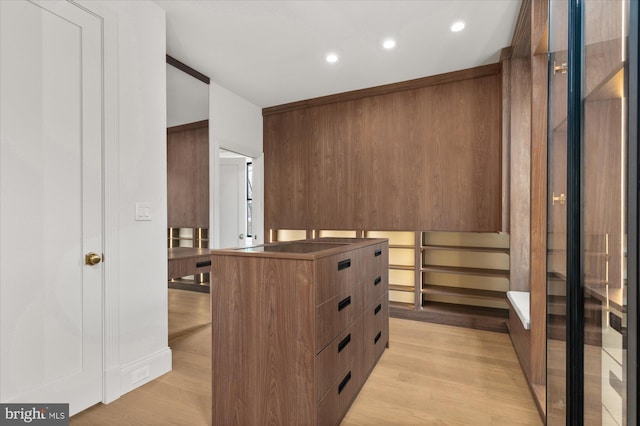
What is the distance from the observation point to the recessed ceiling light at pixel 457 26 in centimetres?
260

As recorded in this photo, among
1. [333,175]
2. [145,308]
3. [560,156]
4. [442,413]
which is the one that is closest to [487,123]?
[333,175]

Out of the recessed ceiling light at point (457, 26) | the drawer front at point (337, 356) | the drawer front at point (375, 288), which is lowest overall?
the drawer front at point (337, 356)

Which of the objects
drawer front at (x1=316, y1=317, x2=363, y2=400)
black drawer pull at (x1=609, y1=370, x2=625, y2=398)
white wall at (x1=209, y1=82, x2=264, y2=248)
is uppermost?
white wall at (x1=209, y1=82, x2=264, y2=248)

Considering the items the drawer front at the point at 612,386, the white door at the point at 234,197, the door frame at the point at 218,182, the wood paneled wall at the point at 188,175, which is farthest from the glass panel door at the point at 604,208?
the white door at the point at 234,197

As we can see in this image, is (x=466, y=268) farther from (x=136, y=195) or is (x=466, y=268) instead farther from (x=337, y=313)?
(x=136, y=195)

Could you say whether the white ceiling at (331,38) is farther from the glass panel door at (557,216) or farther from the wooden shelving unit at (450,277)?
the wooden shelving unit at (450,277)

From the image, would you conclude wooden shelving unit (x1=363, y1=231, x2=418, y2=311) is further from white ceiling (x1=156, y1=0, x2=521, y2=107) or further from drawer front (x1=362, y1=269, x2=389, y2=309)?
white ceiling (x1=156, y1=0, x2=521, y2=107)

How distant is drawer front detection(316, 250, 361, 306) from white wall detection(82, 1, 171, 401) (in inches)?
56.4

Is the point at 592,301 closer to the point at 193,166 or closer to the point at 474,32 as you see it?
the point at 474,32

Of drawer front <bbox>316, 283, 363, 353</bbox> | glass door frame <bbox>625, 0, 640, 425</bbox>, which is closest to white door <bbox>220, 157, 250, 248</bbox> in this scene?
drawer front <bbox>316, 283, 363, 353</bbox>

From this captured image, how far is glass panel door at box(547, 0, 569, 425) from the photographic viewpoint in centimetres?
112

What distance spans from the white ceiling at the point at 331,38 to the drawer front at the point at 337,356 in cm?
238

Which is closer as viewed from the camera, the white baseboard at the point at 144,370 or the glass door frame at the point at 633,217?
the glass door frame at the point at 633,217

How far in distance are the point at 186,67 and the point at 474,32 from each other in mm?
2834
